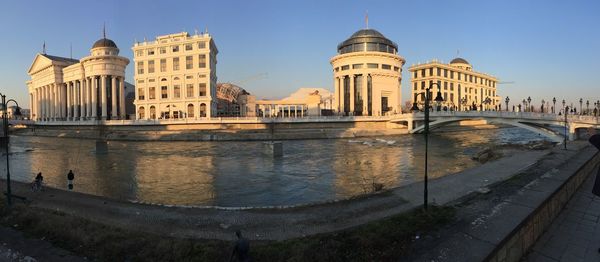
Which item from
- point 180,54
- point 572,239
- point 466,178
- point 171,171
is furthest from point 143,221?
point 180,54

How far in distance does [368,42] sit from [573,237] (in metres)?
100.0

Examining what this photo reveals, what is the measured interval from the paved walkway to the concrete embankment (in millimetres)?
54166

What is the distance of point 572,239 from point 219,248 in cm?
1003

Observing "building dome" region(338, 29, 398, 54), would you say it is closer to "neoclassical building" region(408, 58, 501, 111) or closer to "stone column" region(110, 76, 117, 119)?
"neoclassical building" region(408, 58, 501, 111)

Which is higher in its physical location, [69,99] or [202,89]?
[69,99]

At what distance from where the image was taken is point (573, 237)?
32.1 ft

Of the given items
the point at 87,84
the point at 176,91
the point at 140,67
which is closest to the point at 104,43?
the point at 87,84

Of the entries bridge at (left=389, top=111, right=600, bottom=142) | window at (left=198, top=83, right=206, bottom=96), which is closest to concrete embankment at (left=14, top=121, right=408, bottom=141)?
bridge at (left=389, top=111, right=600, bottom=142)

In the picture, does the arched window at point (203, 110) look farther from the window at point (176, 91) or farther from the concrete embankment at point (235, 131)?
the concrete embankment at point (235, 131)

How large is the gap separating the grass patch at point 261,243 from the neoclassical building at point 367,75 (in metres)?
90.9

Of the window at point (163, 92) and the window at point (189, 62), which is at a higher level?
the window at point (189, 62)

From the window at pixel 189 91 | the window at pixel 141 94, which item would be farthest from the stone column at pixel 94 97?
the window at pixel 189 91

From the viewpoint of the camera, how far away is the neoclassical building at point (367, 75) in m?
101

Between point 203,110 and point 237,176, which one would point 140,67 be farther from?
point 237,176
